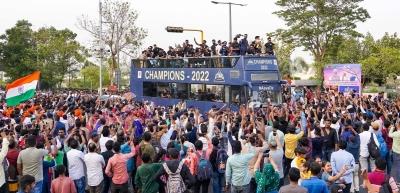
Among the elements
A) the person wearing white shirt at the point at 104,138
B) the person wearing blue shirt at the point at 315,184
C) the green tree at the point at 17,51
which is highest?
the green tree at the point at 17,51

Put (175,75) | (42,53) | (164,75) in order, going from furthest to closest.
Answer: (42,53) → (164,75) → (175,75)

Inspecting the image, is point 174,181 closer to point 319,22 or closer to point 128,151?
point 128,151

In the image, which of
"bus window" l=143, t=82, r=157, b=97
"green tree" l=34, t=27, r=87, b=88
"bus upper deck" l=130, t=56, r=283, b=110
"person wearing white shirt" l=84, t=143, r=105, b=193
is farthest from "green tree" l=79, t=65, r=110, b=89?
"person wearing white shirt" l=84, t=143, r=105, b=193

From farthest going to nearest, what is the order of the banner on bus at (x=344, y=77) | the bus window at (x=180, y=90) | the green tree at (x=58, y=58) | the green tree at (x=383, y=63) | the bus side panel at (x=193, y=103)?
the green tree at (x=58, y=58) → the green tree at (x=383, y=63) → the banner on bus at (x=344, y=77) → the bus window at (x=180, y=90) → the bus side panel at (x=193, y=103)

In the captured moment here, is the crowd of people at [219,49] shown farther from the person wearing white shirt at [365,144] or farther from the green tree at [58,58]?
the green tree at [58,58]

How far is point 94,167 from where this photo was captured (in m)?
8.04

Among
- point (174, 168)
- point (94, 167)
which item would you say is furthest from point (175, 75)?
point (174, 168)

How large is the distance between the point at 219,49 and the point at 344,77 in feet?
28.8

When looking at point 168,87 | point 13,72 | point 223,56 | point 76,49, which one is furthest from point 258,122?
point 13,72

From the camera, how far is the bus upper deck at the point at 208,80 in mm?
19516

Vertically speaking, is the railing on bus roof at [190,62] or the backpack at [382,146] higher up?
the railing on bus roof at [190,62]

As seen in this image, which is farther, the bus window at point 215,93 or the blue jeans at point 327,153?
the bus window at point 215,93

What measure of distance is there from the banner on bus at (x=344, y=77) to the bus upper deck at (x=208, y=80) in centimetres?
773

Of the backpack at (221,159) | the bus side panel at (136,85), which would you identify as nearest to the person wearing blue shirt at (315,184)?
the backpack at (221,159)
